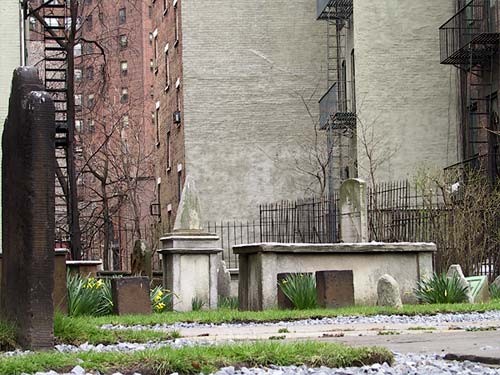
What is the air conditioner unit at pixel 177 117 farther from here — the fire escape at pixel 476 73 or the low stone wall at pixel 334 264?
the low stone wall at pixel 334 264

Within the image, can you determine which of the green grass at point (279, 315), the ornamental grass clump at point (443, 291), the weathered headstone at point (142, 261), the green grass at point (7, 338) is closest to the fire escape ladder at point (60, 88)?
the weathered headstone at point (142, 261)

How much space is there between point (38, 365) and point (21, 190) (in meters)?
2.57

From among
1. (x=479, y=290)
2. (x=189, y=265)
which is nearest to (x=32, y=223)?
(x=189, y=265)

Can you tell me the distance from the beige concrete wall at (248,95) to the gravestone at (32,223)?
94.3 feet

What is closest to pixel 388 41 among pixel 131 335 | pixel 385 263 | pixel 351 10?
pixel 351 10

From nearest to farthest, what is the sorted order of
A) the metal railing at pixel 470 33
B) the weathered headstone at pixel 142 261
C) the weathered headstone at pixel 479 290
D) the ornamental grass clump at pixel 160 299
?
the ornamental grass clump at pixel 160 299, the weathered headstone at pixel 479 290, the weathered headstone at pixel 142 261, the metal railing at pixel 470 33

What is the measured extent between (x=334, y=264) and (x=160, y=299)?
3.11 m

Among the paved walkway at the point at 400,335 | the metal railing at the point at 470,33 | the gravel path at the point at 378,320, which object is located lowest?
the gravel path at the point at 378,320

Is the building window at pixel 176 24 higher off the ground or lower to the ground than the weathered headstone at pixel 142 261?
higher

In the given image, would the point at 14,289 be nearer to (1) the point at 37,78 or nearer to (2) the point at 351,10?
(1) the point at 37,78

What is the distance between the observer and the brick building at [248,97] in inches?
1517

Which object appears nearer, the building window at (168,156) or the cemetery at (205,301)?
the cemetery at (205,301)

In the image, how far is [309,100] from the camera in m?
38.8

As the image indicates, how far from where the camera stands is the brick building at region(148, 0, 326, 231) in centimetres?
3853
